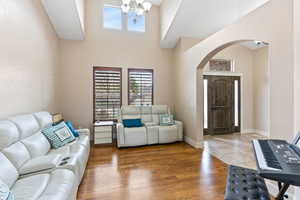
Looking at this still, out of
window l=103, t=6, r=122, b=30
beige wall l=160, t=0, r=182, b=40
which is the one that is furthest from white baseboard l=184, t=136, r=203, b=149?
window l=103, t=6, r=122, b=30

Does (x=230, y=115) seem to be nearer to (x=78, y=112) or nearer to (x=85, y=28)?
(x=78, y=112)

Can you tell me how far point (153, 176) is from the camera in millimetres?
2432

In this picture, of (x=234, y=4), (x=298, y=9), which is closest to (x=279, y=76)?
(x=298, y=9)

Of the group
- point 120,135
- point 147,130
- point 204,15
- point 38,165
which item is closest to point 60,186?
point 38,165

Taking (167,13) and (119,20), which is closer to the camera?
(167,13)

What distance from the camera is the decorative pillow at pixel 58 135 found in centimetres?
244

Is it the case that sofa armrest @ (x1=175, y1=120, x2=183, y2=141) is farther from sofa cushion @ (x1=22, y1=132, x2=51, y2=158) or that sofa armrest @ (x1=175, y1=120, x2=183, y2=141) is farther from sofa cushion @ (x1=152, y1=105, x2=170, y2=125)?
sofa cushion @ (x1=22, y1=132, x2=51, y2=158)

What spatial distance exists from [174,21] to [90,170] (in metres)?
3.92

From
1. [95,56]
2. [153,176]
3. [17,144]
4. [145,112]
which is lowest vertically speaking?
[153,176]

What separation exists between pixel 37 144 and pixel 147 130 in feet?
7.94

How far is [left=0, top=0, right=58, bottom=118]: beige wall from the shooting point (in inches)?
78.4

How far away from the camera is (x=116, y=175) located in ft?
8.16

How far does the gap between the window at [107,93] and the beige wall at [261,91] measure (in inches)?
181

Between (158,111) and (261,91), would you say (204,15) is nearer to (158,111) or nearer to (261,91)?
(158,111)
